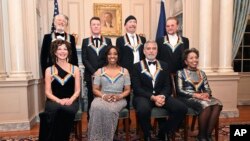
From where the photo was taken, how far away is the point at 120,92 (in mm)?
3389

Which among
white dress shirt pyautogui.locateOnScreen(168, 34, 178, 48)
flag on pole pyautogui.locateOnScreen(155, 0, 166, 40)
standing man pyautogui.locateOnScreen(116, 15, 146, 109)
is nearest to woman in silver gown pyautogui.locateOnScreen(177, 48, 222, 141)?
white dress shirt pyautogui.locateOnScreen(168, 34, 178, 48)

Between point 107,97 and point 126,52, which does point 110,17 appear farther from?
point 107,97

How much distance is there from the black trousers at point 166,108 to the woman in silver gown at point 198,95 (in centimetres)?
24

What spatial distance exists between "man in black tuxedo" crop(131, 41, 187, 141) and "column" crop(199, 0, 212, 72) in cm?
174

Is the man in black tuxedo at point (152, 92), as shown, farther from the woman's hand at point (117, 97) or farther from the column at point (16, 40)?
the column at point (16, 40)

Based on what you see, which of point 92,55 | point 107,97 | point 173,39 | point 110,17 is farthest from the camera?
point 110,17

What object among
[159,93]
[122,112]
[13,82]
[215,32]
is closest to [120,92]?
[122,112]

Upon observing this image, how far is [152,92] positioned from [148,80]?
18cm

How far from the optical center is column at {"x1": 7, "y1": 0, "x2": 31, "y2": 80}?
170 inches

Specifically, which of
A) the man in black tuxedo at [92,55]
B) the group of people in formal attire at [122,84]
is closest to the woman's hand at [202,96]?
the group of people in formal attire at [122,84]

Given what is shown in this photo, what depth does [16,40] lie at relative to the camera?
436 centimetres

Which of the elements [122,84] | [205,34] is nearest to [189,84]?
[122,84]

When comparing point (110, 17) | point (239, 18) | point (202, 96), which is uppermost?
point (110, 17)

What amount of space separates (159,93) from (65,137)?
4.53 ft
